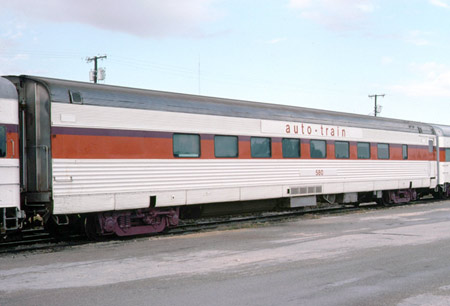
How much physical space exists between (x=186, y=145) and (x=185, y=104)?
103cm

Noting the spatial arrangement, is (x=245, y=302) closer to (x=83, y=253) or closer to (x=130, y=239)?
(x=83, y=253)

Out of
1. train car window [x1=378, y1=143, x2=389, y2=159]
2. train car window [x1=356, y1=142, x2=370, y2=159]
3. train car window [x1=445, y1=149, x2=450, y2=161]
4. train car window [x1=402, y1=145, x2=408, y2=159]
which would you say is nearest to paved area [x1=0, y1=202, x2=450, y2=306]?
train car window [x1=356, y1=142, x2=370, y2=159]

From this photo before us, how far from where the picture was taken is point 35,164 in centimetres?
1130

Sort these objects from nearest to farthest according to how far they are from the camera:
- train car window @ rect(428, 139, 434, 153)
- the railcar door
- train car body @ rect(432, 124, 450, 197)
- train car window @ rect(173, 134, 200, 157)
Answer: the railcar door → train car window @ rect(173, 134, 200, 157) → train car window @ rect(428, 139, 434, 153) → train car body @ rect(432, 124, 450, 197)

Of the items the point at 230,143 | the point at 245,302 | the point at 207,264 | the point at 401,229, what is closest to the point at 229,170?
the point at 230,143

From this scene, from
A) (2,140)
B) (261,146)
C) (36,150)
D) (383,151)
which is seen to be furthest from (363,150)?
(2,140)

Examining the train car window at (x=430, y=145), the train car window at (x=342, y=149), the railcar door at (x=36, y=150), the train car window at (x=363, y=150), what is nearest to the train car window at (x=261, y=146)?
the train car window at (x=342, y=149)

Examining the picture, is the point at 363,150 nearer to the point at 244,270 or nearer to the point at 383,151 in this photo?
the point at 383,151

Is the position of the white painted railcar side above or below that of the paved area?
above

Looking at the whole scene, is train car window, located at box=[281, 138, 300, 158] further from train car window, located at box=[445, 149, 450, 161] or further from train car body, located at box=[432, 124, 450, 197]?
train car window, located at box=[445, 149, 450, 161]

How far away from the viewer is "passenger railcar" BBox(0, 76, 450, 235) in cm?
1132

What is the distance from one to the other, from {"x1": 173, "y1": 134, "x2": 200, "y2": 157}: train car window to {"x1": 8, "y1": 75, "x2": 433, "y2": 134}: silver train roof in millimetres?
647

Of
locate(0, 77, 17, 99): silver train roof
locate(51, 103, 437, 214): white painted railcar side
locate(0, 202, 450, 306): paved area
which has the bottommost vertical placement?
locate(0, 202, 450, 306): paved area

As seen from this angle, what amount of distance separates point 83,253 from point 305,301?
5293 millimetres
